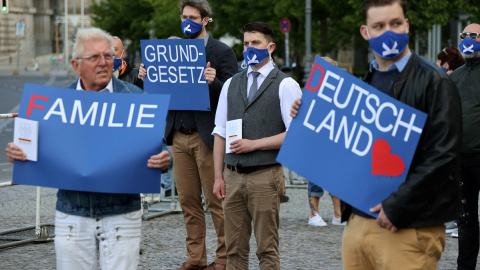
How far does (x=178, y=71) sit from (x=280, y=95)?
1.61 metres

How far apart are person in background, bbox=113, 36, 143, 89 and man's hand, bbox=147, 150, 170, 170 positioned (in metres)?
3.55

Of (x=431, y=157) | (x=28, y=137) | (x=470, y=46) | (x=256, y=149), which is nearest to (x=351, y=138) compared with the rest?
(x=431, y=157)

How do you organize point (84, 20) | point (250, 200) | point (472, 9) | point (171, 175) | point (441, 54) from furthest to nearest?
1. point (84, 20)
2. point (472, 9)
3. point (171, 175)
4. point (441, 54)
5. point (250, 200)

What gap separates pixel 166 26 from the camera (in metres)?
46.8

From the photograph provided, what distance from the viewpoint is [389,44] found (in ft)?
12.9

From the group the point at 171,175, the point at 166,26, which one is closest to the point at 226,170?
the point at 171,175

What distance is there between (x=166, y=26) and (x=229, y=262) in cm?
4138

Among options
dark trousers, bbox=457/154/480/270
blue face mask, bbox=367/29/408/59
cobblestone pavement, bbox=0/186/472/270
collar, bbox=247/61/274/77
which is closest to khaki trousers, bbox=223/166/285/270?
collar, bbox=247/61/274/77

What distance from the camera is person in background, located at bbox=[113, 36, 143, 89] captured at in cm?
791

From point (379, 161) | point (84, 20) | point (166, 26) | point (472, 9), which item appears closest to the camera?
point (379, 161)

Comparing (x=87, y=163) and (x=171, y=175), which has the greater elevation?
(x=87, y=163)

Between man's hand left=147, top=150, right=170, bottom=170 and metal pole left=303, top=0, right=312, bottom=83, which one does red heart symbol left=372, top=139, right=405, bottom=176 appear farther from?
metal pole left=303, top=0, right=312, bottom=83

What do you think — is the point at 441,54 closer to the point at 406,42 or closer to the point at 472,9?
the point at 406,42

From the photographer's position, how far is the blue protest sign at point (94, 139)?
4.41 m
